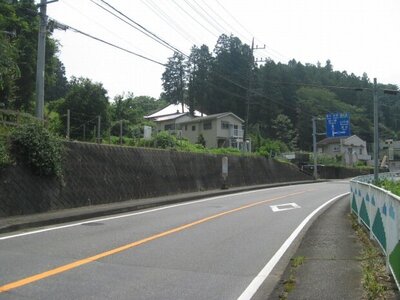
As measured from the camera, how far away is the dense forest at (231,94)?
41.4 meters

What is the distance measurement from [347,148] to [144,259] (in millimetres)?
92914

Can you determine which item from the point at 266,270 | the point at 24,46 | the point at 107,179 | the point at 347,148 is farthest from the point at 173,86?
the point at 266,270

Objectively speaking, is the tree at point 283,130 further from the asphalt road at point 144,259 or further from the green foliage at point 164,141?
the asphalt road at point 144,259

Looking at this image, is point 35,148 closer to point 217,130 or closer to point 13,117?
point 13,117

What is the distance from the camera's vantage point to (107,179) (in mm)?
18906

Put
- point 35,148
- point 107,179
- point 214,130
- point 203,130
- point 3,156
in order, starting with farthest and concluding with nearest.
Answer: point 203,130
point 214,130
point 107,179
point 35,148
point 3,156

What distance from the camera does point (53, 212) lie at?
47.7 feet

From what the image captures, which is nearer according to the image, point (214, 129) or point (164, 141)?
point (164, 141)

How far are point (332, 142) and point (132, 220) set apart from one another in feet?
294

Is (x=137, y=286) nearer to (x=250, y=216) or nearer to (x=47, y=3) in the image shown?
(x=250, y=216)

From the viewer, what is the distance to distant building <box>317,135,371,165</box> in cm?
9444

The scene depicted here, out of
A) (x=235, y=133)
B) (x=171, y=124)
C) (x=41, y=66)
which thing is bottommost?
(x=41, y=66)

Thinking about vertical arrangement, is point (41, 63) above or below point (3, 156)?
above

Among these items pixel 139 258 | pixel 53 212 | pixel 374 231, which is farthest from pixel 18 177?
pixel 374 231
